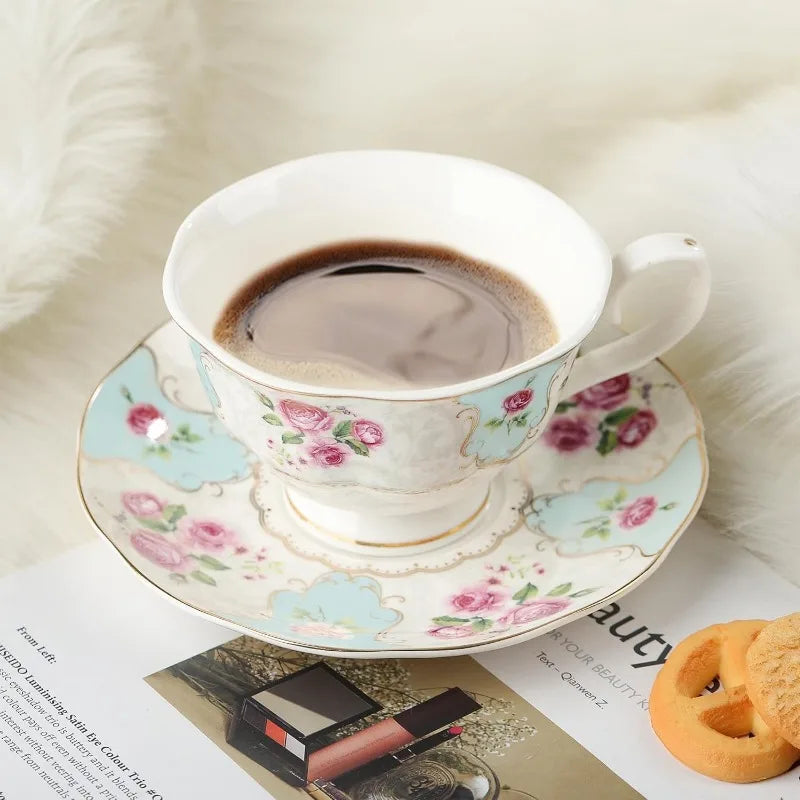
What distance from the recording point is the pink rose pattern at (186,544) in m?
0.77

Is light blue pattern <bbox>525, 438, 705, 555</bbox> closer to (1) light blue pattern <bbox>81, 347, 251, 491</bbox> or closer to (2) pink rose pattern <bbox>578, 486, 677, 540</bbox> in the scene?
(2) pink rose pattern <bbox>578, 486, 677, 540</bbox>

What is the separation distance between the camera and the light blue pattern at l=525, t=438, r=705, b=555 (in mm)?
793

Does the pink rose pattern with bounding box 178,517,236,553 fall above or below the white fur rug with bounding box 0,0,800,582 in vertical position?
below

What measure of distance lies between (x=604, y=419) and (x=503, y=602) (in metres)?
0.22

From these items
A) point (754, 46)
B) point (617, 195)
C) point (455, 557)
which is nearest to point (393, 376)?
point (455, 557)

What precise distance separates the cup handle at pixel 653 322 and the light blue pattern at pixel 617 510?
0.25ft

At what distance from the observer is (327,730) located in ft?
2.29

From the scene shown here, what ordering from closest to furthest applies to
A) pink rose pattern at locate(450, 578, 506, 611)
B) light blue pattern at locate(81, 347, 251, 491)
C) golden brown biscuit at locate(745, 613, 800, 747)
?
1. golden brown biscuit at locate(745, 613, 800, 747)
2. pink rose pattern at locate(450, 578, 506, 611)
3. light blue pattern at locate(81, 347, 251, 491)

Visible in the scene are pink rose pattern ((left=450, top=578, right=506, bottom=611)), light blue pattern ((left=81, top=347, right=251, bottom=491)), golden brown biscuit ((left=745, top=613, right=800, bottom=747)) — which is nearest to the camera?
golden brown biscuit ((left=745, top=613, right=800, bottom=747))

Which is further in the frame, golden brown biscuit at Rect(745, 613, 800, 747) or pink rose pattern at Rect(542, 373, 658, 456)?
pink rose pattern at Rect(542, 373, 658, 456)

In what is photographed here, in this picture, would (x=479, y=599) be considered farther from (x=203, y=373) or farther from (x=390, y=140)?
(x=390, y=140)

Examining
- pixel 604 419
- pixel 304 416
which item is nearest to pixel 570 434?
pixel 604 419

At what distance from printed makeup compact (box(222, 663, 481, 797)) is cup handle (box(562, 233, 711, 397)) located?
246 mm

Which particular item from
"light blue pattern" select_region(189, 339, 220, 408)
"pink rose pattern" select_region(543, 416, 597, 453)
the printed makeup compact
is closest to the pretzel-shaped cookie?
the printed makeup compact
